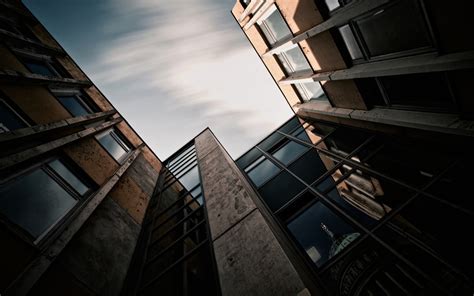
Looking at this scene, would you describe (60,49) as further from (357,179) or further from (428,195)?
(428,195)

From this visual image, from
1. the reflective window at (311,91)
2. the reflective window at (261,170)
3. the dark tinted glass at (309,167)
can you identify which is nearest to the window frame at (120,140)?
the reflective window at (261,170)

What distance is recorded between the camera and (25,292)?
3127 mm

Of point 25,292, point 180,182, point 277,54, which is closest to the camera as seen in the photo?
point 25,292

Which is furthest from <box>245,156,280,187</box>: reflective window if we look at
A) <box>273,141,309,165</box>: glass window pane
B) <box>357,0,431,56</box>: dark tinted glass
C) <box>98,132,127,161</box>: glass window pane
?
<box>98,132,127,161</box>: glass window pane

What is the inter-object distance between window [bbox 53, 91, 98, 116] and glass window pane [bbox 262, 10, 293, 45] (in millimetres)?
7595

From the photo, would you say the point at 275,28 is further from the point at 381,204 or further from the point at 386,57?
the point at 381,204

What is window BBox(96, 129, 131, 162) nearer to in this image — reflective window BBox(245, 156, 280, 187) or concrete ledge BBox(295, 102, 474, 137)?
reflective window BBox(245, 156, 280, 187)

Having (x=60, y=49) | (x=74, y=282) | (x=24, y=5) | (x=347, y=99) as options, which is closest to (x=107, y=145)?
(x=60, y=49)

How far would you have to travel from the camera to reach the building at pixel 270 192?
11.1 ft

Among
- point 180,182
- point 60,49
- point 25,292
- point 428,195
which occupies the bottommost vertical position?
point 428,195

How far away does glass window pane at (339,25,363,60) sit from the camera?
202 inches

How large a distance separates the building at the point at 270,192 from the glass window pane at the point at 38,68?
8 cm

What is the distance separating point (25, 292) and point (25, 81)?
5.04 meters

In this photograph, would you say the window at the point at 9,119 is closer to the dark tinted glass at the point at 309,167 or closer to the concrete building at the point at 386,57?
the dark tinted glass at the point at 309,167
